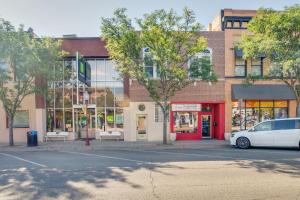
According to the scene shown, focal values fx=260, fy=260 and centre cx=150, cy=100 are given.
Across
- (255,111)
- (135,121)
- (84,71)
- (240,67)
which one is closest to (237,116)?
(255,111)

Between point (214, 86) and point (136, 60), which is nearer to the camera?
point (136, 60)

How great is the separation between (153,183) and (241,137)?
9.61 meters

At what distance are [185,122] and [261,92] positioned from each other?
6.07 meters

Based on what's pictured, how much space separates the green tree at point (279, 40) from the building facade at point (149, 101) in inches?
153

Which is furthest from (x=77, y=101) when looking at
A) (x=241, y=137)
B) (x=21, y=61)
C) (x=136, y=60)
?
(x=241, y=137)

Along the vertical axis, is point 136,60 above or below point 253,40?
below

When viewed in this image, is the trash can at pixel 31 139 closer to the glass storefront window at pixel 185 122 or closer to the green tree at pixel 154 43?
the green tree at pixel 154 43

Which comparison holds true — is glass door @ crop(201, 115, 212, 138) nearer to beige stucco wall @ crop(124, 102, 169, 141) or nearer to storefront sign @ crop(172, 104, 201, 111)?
storefront sign @ crop(172, 104, 201, 111)

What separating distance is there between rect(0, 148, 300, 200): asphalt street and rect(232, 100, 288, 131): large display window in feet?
30.2

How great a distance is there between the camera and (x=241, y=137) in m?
15.4

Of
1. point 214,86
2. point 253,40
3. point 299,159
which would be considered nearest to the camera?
point 299,159

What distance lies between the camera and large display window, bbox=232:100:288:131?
19.9 metres

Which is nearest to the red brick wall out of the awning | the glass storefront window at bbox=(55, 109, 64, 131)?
the awning

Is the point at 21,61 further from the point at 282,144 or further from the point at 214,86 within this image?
the point at 282,144
